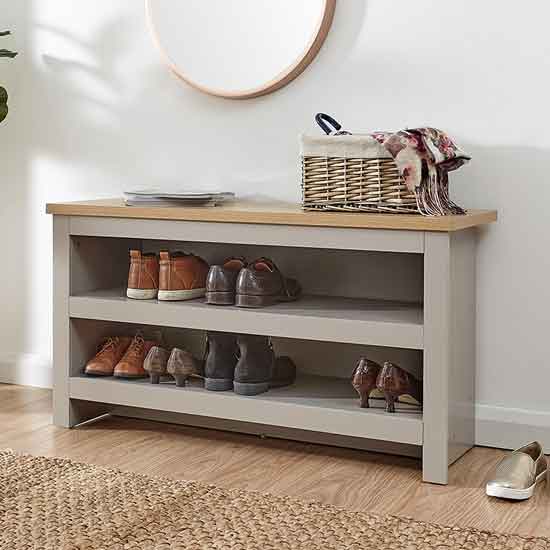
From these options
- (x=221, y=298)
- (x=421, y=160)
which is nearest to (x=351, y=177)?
(x=421, y=160)

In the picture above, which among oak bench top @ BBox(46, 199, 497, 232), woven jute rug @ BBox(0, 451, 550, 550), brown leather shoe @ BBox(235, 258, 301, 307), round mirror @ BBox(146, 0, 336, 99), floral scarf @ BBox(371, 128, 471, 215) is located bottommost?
woven jute rug @ BBox(0, 451, 550, 550)

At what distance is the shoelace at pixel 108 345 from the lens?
272 cm

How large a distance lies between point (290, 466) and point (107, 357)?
0.64 m

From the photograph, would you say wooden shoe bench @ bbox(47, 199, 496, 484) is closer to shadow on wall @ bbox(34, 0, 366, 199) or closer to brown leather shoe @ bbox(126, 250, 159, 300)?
brown leather shoe @ bbox(126, 250, 159, 300)

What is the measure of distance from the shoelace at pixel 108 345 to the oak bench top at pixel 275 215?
1.26ft

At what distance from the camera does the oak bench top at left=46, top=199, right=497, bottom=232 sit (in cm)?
220

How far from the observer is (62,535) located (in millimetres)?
1885

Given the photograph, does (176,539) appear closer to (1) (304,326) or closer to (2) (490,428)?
(1) (304,326)

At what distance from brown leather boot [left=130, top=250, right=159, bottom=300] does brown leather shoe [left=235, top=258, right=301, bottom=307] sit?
0.28 metres

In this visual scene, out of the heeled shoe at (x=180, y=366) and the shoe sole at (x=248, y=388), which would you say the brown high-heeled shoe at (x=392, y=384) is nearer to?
the shoe sole at (x=248, y=388)

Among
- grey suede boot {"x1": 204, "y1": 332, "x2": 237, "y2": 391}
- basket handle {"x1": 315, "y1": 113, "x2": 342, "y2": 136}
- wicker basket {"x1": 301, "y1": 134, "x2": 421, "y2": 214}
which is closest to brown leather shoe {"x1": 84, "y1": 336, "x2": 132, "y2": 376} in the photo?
grey suede boot {"x1": 204, "y1": 332, "x2": 237, "y2": 391}

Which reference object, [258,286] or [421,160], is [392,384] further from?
[421,160]

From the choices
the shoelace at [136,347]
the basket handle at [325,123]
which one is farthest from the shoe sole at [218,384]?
the basket handle at [325,123]

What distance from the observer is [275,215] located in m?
2.36
